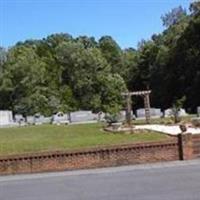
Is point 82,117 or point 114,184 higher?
point 82,117

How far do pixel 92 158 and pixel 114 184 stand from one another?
5575mm

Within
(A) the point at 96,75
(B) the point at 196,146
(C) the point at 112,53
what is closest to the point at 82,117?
(A) the point at 96,75

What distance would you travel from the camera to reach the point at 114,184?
17.0m

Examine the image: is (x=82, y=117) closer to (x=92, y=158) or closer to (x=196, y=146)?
(x=196, y=146)

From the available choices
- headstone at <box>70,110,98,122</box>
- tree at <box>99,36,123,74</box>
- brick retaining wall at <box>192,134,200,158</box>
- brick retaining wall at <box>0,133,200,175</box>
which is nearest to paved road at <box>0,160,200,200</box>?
brick retaining wall at <box>0,133,200,175</box>

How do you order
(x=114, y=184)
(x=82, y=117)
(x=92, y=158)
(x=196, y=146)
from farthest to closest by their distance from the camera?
(x=82, y=117), (x=196, y=146), (x=92, y=158), (x=114, y=184)

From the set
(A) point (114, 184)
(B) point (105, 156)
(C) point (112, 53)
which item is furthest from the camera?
(C) point (112, 53)

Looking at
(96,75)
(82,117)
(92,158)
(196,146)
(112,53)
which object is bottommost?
(92,158)

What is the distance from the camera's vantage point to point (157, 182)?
54.8 feet

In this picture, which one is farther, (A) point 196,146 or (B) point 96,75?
(B) point 96,75

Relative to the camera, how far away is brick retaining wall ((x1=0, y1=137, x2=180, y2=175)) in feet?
72.5

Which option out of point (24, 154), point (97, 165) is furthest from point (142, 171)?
point (24, 154)

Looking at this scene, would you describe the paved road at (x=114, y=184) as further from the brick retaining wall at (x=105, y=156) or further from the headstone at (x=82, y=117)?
the headstone at (x=82, y=117)

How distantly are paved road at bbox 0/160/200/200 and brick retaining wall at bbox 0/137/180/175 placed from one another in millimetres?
795
